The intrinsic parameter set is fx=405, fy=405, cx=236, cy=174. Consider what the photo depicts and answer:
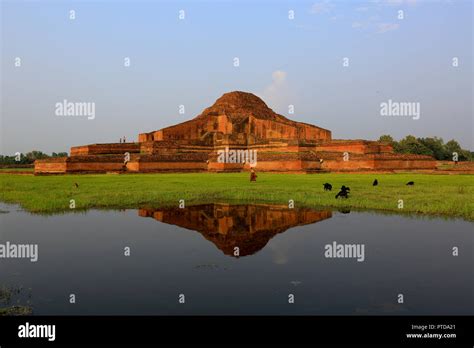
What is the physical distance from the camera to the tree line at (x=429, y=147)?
65.4 metres

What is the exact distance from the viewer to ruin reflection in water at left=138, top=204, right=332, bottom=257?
26.8ft

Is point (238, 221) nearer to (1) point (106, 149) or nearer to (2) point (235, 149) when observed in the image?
(2) point (235, 149)

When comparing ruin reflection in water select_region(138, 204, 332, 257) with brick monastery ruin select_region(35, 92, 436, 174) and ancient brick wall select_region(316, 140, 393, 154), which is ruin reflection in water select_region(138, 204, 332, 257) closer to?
brick monastery ruin select_region(35, 92, 436, 174)

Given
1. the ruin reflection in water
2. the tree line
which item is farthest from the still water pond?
the tree line

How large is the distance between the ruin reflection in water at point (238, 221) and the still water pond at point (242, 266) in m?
0.04

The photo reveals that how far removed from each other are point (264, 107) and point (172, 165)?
24.3 meters

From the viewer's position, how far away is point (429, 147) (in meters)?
70.9

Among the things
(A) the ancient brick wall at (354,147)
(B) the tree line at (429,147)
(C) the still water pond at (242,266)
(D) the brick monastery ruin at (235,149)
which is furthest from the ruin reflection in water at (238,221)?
(B) the tree line at (429,147)

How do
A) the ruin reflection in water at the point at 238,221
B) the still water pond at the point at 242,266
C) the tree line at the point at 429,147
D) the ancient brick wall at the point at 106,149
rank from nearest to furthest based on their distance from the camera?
the still water pond at the point at 242,266 < the ruin reflection in water at the point at 238,221 < the ancient brick wall at the point at 106,149 < the tree line at the point at 429,147

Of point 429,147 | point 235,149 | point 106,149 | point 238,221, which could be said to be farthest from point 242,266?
point 429,147

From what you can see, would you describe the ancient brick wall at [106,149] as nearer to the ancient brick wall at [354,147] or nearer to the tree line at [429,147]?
the ancient brick wall at [354,147]

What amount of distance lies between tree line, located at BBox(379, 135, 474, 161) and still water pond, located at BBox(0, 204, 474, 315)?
59.4 m

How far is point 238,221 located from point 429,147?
69.5m
